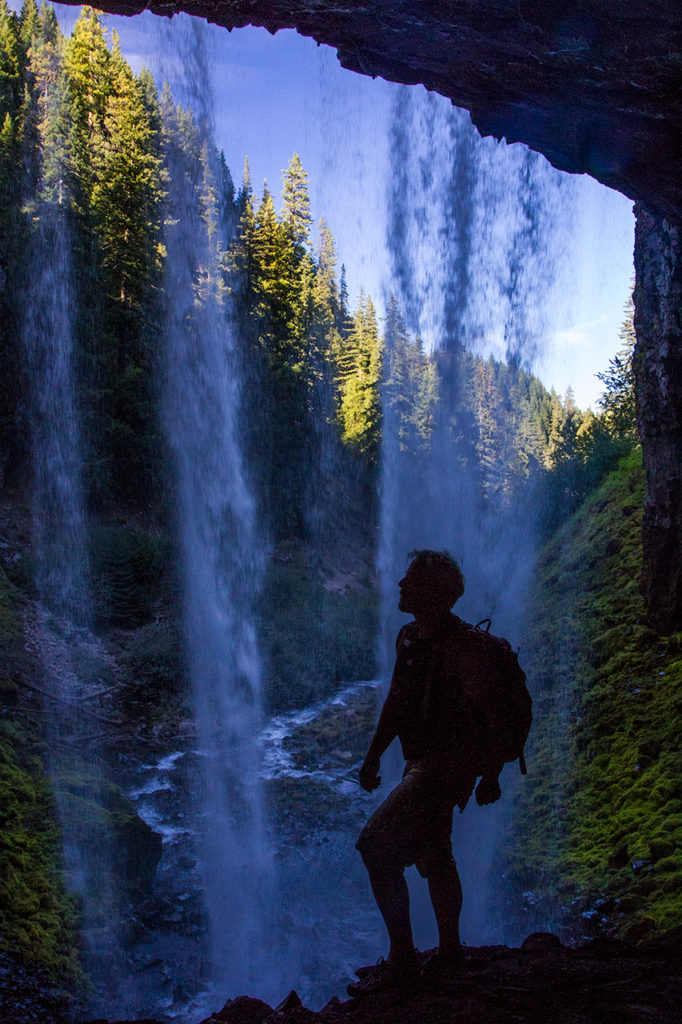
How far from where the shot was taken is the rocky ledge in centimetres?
323

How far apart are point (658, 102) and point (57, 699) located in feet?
36.0

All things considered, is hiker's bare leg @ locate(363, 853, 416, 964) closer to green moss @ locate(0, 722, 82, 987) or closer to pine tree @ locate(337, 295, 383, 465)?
green moss @ locate(0, 722, 82, 987)

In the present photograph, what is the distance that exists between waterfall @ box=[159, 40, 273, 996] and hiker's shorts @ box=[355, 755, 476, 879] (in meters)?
3.13

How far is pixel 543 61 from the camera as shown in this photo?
438 centimetres

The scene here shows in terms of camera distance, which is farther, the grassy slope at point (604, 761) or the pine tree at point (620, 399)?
the pine tree at point (620, 399)

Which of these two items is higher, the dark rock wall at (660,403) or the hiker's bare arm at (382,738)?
the dark rock wall at (660,403)

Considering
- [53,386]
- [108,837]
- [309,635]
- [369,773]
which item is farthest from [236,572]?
[369,773]

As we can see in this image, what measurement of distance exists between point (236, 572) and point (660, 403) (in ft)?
40.1

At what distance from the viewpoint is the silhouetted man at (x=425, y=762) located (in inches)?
132

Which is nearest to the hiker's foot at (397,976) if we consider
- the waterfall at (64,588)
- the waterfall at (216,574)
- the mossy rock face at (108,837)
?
the waterfall at (216,574)

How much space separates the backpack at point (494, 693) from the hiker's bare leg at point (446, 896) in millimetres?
556

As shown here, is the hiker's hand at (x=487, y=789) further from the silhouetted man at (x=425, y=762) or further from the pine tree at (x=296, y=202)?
the pine tree at (x=296, y=202)

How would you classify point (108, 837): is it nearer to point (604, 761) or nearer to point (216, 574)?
point (604, 761)

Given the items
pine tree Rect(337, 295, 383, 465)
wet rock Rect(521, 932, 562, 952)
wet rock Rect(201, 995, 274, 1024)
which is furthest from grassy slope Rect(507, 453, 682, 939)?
pine tree Rect(337, 295, 383, 465)
